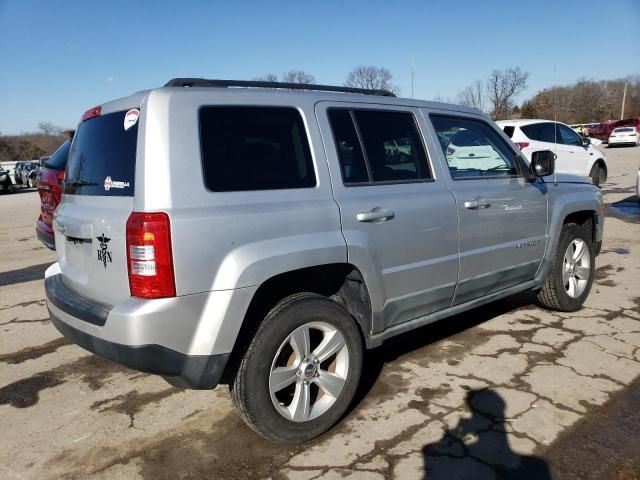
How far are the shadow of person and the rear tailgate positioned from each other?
1.80 meters

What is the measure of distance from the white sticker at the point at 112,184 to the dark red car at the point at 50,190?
316 centimetres

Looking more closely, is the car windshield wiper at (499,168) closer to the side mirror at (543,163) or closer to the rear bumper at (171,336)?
the side mirror at (543,163)

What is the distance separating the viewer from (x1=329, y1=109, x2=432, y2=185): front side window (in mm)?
3035

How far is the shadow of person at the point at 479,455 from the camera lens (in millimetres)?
2514

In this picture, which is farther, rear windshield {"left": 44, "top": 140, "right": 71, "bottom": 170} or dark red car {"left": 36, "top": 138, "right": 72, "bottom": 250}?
rear windshield {"left": 44, "top": 140, "right": 71, "bottom": 170}

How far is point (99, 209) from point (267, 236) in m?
0.91

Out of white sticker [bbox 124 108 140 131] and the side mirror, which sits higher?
white sticker [bbox 124 108 140 131]

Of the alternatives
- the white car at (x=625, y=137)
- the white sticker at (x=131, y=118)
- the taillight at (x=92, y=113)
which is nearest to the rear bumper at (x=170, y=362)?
the white sticker at (x=131, y=118)

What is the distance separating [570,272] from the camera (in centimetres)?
473

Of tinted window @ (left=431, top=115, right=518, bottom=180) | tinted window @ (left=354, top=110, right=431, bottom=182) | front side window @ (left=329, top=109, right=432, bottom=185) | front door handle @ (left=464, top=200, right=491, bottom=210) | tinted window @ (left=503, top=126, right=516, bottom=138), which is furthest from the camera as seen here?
tinted window @ (left=503, top=126, right=516, bottom=138)

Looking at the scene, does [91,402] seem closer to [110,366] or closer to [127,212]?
[110,366]

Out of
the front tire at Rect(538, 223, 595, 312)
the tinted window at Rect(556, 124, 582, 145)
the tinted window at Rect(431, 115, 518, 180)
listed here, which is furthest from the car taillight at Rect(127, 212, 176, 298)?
the tinted window at Rect(556, 124, 582, 145)

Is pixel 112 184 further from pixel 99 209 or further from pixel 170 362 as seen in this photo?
pixel 170 362

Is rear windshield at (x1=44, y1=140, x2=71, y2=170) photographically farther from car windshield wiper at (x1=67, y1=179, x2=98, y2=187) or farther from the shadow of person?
the shadow of person
